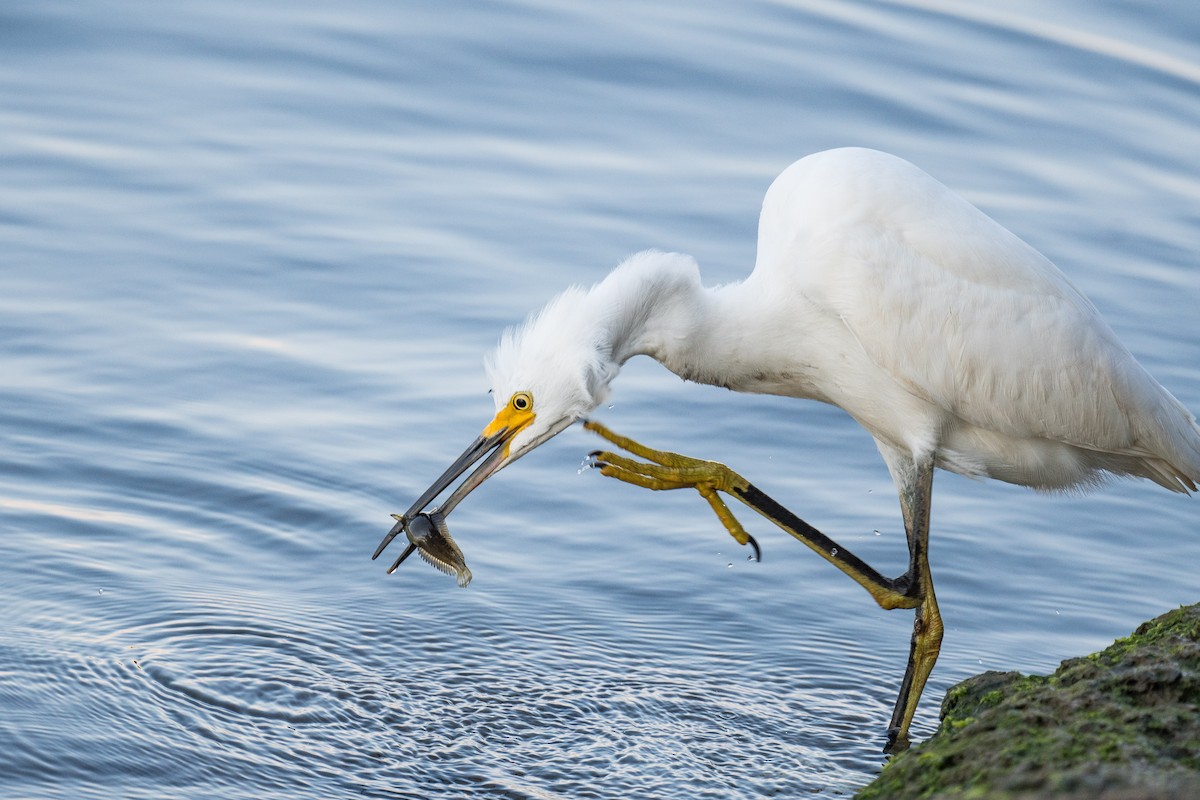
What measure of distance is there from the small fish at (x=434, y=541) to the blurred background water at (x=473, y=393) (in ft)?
2.03

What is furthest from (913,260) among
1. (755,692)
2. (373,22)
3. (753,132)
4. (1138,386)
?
(373,22)

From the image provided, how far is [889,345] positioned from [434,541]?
6.62 feet

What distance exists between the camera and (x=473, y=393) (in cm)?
988

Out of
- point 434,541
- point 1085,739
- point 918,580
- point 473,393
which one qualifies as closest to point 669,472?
point 434,541

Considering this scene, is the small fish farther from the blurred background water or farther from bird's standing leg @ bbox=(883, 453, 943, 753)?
bird's standing leg @ bbox=(883, 453, 943, 753)

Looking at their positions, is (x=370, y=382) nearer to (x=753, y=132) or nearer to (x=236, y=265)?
(x=236, y=265)

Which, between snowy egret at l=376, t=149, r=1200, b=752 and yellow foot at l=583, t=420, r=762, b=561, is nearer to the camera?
snowy egret at l=376, t=149, r=1200, b=752

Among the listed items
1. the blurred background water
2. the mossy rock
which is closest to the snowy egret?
the blurred background water

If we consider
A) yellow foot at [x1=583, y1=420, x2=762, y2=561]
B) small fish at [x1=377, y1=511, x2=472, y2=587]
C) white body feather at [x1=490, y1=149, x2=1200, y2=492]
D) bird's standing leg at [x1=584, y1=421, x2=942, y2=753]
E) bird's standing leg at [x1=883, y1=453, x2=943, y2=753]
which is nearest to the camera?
small fish at [x1=377, y1=511, x2=472, y2=587]

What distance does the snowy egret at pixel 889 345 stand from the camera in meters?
6.74

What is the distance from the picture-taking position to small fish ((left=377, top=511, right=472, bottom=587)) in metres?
6.69

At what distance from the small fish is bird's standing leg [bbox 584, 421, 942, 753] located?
677mm

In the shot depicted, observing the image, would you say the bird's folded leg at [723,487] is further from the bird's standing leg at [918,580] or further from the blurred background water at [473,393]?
the blurred background water at [473,393]

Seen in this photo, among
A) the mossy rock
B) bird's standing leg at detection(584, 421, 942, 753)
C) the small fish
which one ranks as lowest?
the mossy rock
